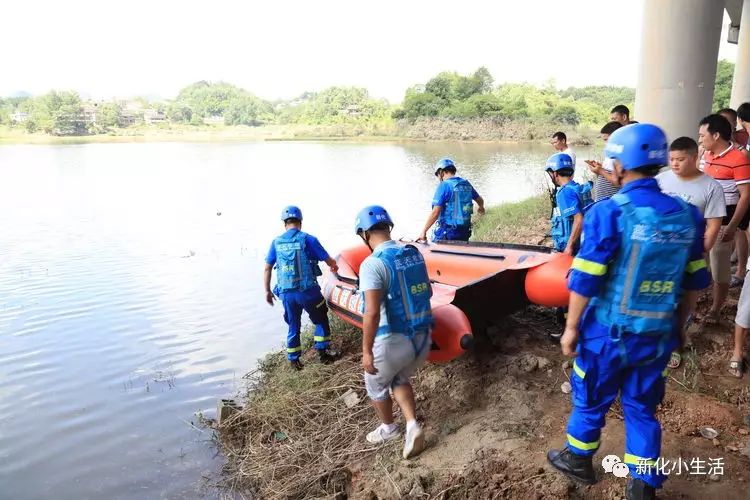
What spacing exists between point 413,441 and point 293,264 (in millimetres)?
1950

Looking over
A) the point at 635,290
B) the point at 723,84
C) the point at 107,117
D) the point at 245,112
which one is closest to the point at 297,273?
the point at 635,290

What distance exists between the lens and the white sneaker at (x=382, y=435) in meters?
3.15

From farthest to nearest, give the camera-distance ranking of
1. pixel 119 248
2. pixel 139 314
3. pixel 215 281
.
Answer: pixel 119 248 → pixel 215 281 → pixel 139 314

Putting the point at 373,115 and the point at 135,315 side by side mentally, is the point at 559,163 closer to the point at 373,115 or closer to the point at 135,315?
the point at 135,315

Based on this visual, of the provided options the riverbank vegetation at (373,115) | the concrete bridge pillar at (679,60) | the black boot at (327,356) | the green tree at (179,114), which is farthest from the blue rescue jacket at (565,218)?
the green tree at (179,114)

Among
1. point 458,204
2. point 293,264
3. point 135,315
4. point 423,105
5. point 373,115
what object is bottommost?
point 135,315

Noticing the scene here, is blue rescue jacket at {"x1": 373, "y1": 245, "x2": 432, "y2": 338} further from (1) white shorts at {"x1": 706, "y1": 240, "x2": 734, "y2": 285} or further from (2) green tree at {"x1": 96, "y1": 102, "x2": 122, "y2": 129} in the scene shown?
(2) green tree at {"x1": 96, "y1": 102, "x2": 122, "y2": 129}

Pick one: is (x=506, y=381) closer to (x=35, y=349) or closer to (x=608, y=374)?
(x=608, y=374)

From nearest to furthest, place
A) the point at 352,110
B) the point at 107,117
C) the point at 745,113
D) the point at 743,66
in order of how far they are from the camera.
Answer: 1. the point at 745,113
2. the point at 743,66
3. the point at 107,117
4. the point at 352,110

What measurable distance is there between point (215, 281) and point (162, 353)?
112 inches

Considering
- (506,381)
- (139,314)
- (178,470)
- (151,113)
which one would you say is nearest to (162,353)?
(139,314)

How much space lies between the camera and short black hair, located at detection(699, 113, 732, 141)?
11.1 ft

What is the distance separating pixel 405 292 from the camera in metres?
2.79

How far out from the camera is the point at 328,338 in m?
4.74
